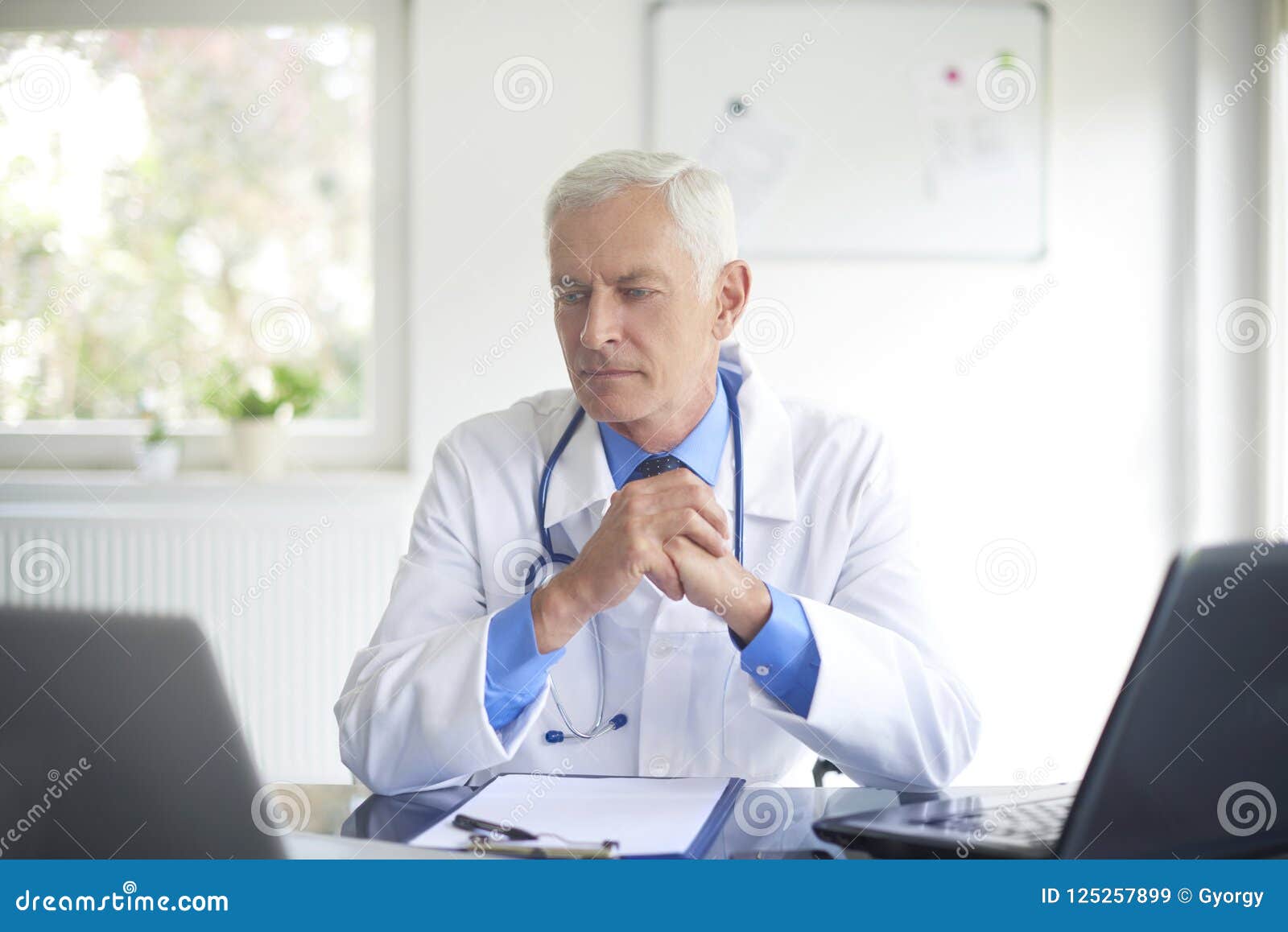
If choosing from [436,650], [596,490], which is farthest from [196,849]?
[596,490]

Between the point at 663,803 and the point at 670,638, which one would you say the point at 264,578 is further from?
the point at 663,803

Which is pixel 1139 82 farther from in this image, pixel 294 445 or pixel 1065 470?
pixel 294 445

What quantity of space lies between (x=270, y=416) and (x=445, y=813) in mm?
2039

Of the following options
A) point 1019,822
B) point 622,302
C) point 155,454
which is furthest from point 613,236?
point 155,454

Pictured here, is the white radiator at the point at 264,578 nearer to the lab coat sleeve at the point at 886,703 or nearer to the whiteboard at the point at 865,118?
the whiteboard at the point at 865,118

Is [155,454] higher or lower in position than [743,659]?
higher

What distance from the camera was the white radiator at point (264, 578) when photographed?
274cm

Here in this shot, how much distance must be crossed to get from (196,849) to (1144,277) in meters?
2.75

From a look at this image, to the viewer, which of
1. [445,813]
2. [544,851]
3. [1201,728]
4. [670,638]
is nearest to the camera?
[1201,728]

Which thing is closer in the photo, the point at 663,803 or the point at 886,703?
the point at 663,803

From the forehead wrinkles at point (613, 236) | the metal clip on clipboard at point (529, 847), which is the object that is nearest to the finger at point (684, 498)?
the forehead wrinkles at point (613, 236)

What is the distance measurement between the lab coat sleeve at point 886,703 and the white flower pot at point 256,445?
1.94 m

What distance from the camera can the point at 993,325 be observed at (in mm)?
2809

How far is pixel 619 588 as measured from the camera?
4.08 ft
